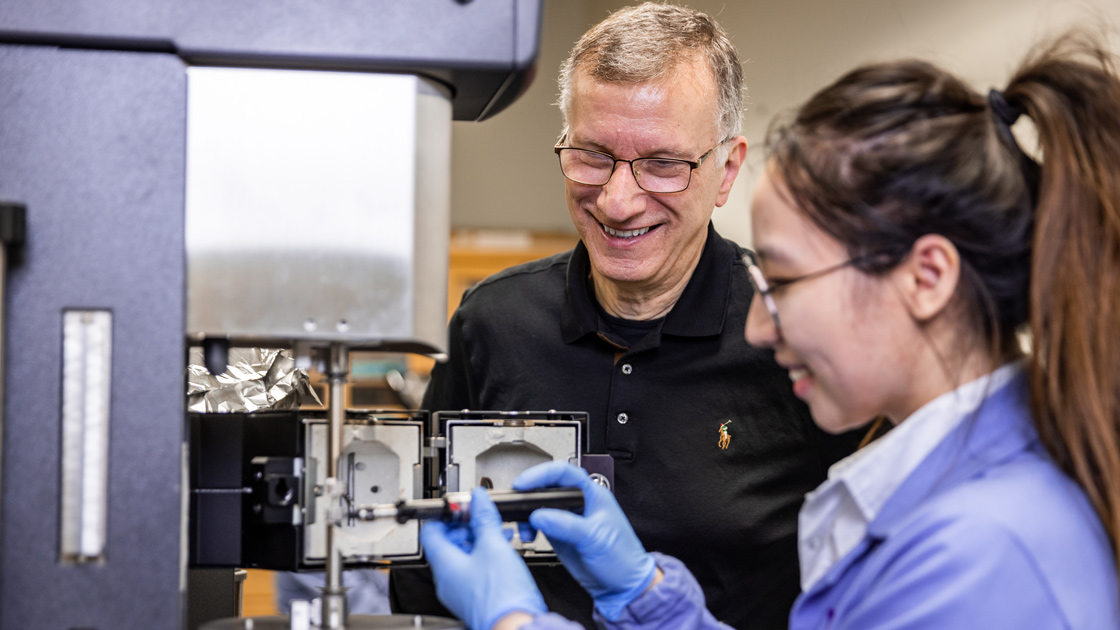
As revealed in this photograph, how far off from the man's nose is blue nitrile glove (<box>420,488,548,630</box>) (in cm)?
35

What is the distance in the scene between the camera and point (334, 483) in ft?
3.03

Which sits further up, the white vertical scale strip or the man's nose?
the man's nose

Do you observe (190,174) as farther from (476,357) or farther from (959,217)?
(476,357)

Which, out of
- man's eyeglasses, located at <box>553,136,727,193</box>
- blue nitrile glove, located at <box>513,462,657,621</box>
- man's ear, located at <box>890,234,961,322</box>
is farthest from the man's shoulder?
man's ear, located at <box>890,234,961,322</box>

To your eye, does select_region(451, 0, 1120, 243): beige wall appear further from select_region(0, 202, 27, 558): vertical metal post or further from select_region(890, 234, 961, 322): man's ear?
select_region(0, 202, 27, 558): vertical metal post

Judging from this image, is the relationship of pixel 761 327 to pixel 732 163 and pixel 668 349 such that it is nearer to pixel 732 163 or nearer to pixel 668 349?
pixel 668 349

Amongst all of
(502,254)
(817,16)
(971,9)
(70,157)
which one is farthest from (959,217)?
(502,254)

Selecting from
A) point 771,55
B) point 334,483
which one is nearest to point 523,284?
point 334,483

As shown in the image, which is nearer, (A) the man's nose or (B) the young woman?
(B) the young woman

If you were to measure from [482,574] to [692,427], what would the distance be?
0.64m

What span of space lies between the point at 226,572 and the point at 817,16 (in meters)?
2.10

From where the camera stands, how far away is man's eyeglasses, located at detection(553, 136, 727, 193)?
149cm

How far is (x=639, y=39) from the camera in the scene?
1.51 metres

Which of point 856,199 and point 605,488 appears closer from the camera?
point 856,199
